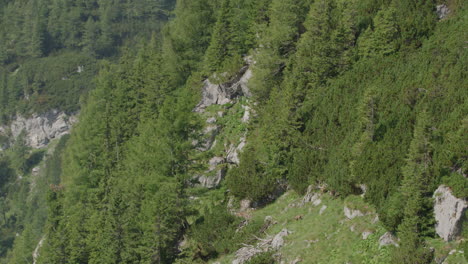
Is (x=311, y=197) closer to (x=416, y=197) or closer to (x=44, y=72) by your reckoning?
(x=416, y=197)

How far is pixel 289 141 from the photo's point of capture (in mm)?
28031

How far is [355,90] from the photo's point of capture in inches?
1102

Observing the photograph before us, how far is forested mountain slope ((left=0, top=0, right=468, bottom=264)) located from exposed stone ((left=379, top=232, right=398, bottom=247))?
9.9 inches

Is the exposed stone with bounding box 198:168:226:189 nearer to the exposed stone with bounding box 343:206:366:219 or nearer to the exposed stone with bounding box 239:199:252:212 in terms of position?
the exposed stone with bounding box 239:199:252:212

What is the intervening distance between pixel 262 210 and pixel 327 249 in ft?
26.1

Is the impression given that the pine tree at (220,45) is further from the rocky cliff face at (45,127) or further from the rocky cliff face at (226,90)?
the rocky cliff face at (45,127)

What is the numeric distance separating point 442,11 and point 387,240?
1873 cm

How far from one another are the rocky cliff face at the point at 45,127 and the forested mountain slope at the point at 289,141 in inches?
3759

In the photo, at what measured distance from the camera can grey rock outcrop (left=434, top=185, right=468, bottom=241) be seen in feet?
55.5

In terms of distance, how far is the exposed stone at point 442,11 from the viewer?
30703mm

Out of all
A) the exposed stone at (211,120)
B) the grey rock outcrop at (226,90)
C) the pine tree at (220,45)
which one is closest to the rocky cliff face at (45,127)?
the pine tree at (220,45)

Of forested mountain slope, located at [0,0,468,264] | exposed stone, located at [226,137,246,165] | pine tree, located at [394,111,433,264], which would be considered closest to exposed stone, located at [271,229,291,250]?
forested mountain slope, located at [0,0,468,264]

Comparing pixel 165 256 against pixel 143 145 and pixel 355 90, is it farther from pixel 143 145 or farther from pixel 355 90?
pixel 355 90

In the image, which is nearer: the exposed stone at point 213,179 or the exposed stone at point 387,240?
the exposed stone at point 387,240
